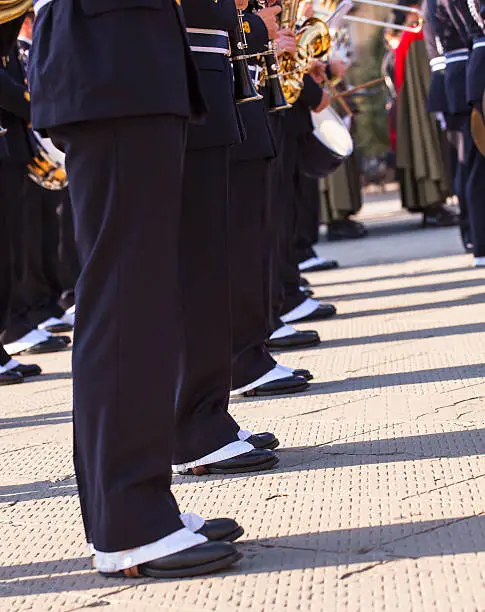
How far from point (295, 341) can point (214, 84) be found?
252 cm

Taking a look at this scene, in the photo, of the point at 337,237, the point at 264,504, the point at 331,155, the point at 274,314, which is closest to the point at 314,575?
the point at 264,504

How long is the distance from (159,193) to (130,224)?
0.31 ft

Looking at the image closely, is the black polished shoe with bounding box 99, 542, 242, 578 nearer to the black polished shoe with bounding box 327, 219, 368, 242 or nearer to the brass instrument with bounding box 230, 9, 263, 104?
the brass instrument with bounding box 230, 9, 263, 104

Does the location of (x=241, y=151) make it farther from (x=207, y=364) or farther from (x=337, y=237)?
(x=337, y=237)

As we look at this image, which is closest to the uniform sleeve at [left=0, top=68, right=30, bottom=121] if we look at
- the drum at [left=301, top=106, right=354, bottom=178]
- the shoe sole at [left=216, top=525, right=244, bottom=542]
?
the drum at [left=301, top=106, right=354, bottom=178]

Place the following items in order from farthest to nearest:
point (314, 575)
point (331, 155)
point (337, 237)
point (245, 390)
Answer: point (337, 237) < point (331, 155) < point (245, 390) < point (314, 575)

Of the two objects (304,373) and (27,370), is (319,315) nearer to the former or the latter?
(27,370)

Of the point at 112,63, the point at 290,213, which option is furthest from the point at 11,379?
the point at 112,63

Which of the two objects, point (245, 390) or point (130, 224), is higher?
point (130, 224)

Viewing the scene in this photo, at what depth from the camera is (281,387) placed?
4.66m

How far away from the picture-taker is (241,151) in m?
4.34

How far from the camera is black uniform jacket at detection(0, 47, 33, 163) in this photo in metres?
6.21

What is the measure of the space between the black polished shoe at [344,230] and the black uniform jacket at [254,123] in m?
8.10

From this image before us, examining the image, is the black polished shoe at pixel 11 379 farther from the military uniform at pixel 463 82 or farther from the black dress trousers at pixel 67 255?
the military uniform at pixel 463 82
